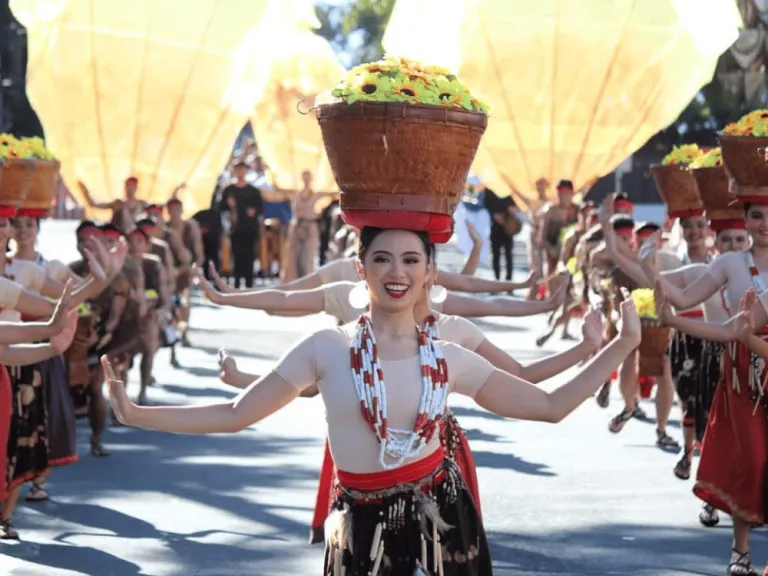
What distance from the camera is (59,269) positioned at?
38.3 feet

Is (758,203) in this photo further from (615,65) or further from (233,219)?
(233,219)

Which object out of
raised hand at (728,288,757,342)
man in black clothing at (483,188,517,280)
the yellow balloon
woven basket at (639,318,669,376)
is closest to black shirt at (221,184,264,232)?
the yellow balloon

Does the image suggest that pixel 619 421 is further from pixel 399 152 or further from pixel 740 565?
pixel 399 152

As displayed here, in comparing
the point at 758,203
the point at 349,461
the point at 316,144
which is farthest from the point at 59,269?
the point at 316,144

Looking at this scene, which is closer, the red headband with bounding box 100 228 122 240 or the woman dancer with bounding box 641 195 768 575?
the woman dancer with bounding box 641 195 768 575

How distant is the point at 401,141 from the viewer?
538 cm

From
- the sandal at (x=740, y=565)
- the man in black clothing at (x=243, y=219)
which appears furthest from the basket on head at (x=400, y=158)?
the man in black clothing at (x=243, y=219)

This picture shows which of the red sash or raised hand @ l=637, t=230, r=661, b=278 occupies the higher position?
raised hand @ l=637, t=230, r=661, b=278

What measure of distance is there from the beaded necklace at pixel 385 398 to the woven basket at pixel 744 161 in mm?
3295

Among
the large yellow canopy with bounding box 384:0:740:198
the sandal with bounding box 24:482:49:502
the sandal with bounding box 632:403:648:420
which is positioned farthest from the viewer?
the sandal with bounding box 632:403:648:420

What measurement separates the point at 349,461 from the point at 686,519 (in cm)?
522

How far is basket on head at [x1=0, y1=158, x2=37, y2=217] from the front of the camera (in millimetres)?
8969

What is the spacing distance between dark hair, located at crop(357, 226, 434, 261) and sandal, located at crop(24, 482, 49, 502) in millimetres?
5869

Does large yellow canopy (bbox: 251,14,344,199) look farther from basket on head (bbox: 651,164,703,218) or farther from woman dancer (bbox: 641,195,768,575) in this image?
woman dancer (bbox: 641,195,768,575)
